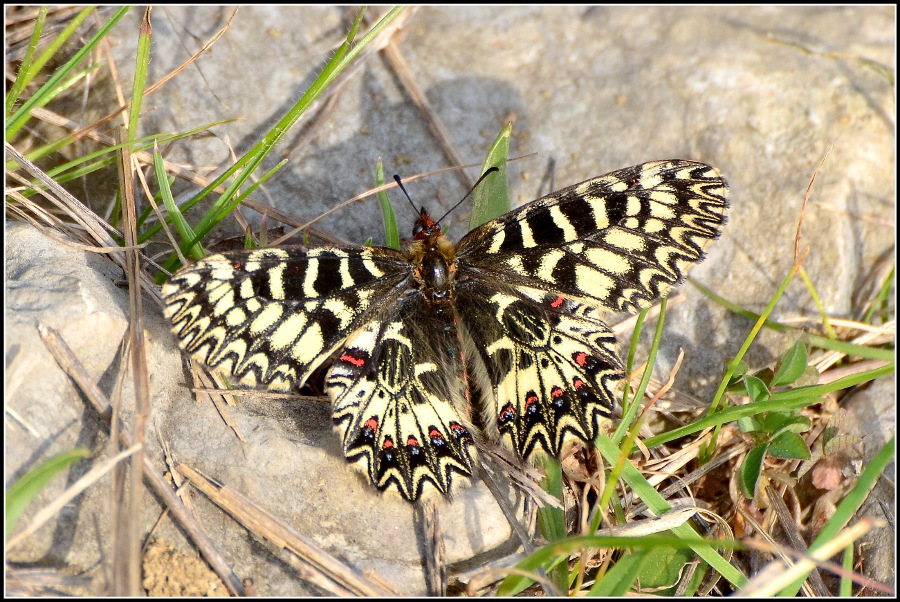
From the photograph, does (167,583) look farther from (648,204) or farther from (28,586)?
(648,204)

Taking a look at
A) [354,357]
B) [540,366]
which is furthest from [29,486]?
[540,366]

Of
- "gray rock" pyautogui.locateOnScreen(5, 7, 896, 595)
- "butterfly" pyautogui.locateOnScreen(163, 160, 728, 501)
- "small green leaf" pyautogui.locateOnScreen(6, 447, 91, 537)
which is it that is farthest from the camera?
"gray rock" pyautogui.locateOnScreen(5, 7, 896, 595)

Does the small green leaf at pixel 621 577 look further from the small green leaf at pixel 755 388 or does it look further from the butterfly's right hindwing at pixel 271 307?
the butterfly's right hindwing at pixel 271 307

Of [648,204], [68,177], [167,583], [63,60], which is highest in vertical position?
[63,60]

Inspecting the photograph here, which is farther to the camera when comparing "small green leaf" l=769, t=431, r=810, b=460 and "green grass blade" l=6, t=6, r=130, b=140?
"green grass blade" l=6, t=6, r=130, b=140

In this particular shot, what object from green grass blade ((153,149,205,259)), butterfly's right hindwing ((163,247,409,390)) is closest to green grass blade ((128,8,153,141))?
green grass blade ((153,149,205,259))

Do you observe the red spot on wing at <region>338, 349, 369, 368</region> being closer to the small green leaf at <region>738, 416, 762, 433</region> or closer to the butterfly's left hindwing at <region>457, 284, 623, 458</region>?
the butterfly's left hindwing at <region>457, 284, 623, 458</region>

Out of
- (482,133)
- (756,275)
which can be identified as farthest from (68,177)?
(756,275)
